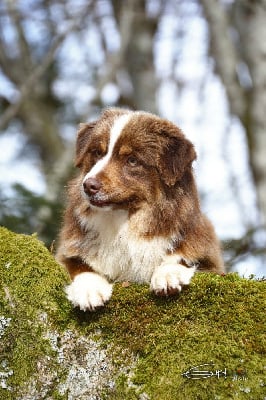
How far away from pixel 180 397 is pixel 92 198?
1739 mm

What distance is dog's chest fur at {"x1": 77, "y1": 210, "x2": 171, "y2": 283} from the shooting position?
16.6 ft

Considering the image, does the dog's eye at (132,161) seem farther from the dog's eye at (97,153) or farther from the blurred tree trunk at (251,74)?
the blurred tree trunk at (251,74)

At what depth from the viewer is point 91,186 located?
15.9ft

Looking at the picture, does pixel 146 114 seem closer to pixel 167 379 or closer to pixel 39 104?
pixel 167 379

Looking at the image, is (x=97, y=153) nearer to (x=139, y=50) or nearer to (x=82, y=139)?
(x=82, y=139)

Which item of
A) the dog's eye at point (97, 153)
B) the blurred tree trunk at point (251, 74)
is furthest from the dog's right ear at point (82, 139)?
the blurred tree trunk at point (251, 74)

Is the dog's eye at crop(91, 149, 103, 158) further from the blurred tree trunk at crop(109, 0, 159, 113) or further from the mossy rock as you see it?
the blurred tree trunk at crop(109, 0, 159, 113)

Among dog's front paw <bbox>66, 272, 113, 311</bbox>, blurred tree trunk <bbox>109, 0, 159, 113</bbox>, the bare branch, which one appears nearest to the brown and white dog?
dog's front paw <bbox>66, 272, 113, 311</bbox>

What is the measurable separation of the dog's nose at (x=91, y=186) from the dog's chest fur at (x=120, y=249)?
0.34m

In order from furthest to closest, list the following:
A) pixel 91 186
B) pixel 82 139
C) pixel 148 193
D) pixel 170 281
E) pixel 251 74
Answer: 1. pixel 251 74
2. pixel 82 139
3. pixel 148 193
4. pixel 91 186
5. pixel 170 281

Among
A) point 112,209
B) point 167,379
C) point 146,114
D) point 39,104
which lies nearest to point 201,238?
point 112,209

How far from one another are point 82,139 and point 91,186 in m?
0.93

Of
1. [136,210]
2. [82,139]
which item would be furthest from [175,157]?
[82,139]

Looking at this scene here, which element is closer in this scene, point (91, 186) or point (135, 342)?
point (135, 342)
